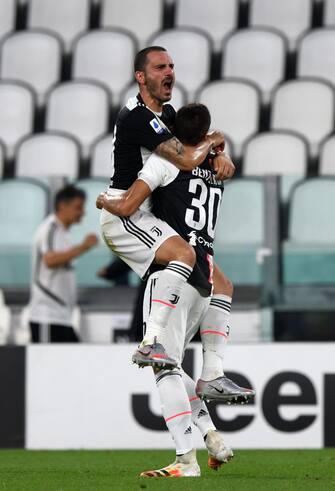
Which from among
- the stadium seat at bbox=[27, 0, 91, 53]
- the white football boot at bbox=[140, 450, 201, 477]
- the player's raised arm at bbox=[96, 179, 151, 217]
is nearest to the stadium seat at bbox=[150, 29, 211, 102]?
the stadium seat at bbox=[27, 0, 91, 53]

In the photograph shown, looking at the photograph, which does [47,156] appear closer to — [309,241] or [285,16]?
[285,16]

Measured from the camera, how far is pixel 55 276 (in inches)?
425

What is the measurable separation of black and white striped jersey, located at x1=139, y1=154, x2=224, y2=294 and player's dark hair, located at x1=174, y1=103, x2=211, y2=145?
16cm

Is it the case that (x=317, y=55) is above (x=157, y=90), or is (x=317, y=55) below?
below

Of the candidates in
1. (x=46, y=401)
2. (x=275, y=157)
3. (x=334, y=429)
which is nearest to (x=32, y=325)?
(x=46, y=401)

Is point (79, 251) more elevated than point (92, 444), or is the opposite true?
point (79, 251)

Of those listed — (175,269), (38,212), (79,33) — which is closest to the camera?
(175,269)

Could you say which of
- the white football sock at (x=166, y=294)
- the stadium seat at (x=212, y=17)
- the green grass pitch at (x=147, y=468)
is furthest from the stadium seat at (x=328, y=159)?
the white football sock at (x=166, y=294)

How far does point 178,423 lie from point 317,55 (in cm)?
838

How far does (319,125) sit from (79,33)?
123 inches

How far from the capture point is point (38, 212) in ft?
36.2

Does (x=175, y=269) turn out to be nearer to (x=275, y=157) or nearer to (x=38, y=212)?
(x=38, y=212)

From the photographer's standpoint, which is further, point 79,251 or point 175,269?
point 79,251

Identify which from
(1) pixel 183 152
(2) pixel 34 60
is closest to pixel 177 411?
(1) pixel 183 152
